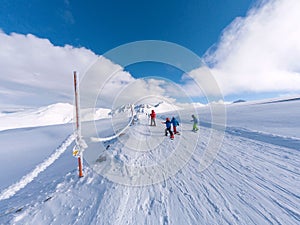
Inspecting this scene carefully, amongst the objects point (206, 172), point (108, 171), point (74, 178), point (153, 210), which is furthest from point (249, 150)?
point (74, 178)

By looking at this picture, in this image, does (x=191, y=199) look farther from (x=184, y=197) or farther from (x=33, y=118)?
(x=33, y=118)

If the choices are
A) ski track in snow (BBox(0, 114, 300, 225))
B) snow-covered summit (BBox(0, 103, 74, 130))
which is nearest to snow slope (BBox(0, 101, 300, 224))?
ski track in snow (BBox(0, 114, 300, 225))

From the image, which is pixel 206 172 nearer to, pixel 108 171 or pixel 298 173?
pixel 298 173

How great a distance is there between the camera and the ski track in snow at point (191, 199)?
2244mm

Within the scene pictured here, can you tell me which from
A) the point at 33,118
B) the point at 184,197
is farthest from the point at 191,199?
the point at 33,118

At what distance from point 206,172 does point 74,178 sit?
418 centimetres

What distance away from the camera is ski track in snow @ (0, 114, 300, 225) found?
224 centimetres

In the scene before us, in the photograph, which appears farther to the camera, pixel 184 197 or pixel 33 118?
pixel 33 118

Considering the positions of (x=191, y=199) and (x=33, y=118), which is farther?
(x=33, y=118)

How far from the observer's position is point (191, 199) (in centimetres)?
264

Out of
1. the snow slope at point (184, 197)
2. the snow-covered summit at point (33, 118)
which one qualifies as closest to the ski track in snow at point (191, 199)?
the snow slope at point (184, 197)

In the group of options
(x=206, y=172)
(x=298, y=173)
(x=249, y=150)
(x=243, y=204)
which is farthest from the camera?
(x=249, y=150)

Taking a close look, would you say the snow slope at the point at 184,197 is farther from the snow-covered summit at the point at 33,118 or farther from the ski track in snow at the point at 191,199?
the snow-covered summit at the point at 33,118

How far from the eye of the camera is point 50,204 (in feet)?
9.75
